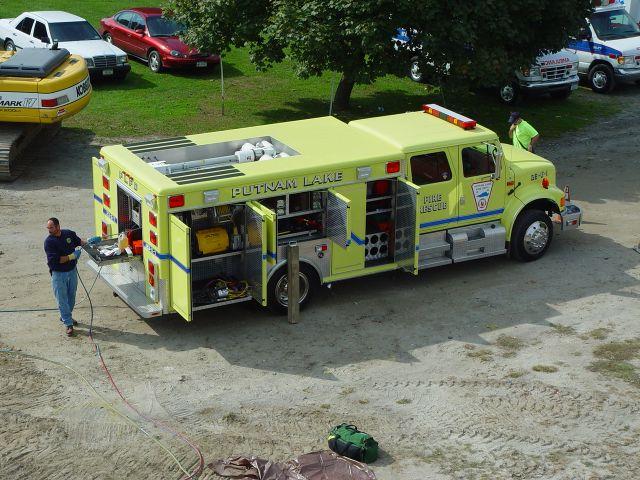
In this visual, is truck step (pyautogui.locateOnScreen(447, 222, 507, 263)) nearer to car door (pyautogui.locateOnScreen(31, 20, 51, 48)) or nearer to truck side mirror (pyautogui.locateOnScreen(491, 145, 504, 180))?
truck side mirror (pyautogui.locateOnScreen(491, 145, 504, 180))

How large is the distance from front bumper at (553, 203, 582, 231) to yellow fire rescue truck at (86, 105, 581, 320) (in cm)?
26

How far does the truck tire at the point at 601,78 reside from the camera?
27.4m

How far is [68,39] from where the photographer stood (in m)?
26.7

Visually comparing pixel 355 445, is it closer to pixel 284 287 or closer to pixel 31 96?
pixel 284 287

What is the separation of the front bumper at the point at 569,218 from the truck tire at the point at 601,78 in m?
11.6

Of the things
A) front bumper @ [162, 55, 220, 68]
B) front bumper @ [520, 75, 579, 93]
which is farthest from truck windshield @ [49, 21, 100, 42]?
front bumper @ [520, 75, 579, 93]

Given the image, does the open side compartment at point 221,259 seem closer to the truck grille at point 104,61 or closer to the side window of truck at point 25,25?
the truck grille at point 104,61

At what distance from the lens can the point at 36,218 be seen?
Answer: 17984 mm

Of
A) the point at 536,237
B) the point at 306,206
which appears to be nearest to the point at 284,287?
the point at 306,206

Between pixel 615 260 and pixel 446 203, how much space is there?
3236 millimetres

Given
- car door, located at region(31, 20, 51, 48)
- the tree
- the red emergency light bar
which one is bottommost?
car door, located at region(31, 20, 51, 48)

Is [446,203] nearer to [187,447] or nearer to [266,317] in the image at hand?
[266,317]

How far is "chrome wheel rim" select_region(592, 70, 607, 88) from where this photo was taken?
27.5m

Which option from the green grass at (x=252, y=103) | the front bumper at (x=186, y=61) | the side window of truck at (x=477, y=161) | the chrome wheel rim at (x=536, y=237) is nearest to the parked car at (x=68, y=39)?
the green grass at (x=252, y=103)
